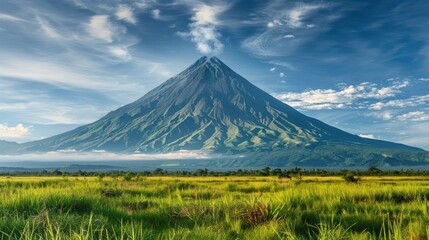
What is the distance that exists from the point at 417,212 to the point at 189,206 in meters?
4.57

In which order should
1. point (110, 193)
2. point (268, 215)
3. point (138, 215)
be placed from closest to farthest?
point (268, 215), point (138, 215), point (110, 193)

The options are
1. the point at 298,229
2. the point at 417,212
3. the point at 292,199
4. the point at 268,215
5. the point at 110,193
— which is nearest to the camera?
the point at 298,229

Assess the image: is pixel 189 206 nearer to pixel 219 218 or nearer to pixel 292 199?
pixel 219 218

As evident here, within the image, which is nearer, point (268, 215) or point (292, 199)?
point (268, 215)

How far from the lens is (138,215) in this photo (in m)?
7.99

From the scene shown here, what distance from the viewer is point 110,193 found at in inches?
522

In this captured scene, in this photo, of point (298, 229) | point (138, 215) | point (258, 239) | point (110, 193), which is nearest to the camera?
point (258, 239)

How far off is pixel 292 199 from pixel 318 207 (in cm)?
68

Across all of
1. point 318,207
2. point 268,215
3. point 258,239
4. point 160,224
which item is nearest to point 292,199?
point 318,207

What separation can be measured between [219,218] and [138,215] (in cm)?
165

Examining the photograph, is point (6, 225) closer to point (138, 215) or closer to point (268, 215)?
point (138, 215)

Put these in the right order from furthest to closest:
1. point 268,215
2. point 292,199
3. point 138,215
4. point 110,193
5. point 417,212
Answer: point 110,193
point 292,199
point 417,212
point 138,215
point 268,215

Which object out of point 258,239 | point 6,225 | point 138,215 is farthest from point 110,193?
point 258,239

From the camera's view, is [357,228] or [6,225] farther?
[357,228]
